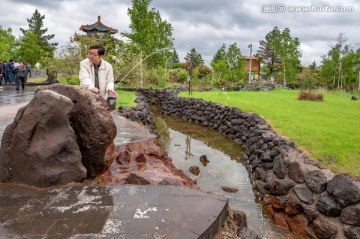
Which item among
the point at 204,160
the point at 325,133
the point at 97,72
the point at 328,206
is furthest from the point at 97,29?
the point at 328,206

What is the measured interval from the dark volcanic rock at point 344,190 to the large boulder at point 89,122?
12.2 feet

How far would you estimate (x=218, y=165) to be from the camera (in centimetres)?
972

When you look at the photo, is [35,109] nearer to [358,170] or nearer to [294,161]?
[294,161]

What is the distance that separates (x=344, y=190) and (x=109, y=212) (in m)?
3.80

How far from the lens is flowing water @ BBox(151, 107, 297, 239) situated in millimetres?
6357

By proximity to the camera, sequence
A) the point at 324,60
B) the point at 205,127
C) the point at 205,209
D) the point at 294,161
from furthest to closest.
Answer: the point at 324,60, the point at 205,127, the point at 294,161, the point at 205,209

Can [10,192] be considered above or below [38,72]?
below

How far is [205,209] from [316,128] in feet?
23.8

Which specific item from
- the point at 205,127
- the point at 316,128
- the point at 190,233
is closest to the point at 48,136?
the point at 190,233

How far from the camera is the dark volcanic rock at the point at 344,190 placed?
16.3 ft

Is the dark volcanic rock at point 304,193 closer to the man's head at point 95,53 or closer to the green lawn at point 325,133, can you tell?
the green lawn at point 325,133

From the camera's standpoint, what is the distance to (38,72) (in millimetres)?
35469

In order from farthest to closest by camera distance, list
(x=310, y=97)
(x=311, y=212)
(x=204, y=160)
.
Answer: (x=310, y=97)
(x=204, y=160)
(x=311, y=212)

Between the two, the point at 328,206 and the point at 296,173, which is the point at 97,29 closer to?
the point at 296,173
